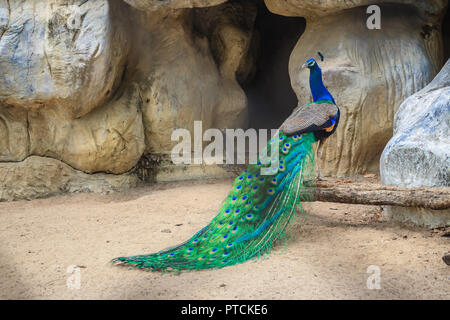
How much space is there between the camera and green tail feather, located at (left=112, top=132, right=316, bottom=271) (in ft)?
10.5

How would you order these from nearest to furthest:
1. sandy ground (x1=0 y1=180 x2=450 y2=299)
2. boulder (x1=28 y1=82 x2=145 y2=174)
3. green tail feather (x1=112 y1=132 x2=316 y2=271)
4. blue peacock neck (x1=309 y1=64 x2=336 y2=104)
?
sandy ground (x1=0 y1=180 x2=450 y2=299)
green tail feather (x1=112 y1=132 x2=316 y2=271)
blue peacock neck (x1=309 y1=64 x2=336 y2=104)
boulder (x1=28 y1=82 x2=145 y2=174)

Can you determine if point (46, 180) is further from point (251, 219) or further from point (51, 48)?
point (251, 219)

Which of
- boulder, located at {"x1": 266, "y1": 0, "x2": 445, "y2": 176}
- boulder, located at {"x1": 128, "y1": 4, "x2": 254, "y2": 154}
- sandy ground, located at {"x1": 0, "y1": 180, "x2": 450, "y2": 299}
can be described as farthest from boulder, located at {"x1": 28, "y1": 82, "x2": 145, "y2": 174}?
boulder, located at {"x1": 266, "y1": 0, "x2": 445, "y2": 176}

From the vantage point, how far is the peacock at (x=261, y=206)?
10.5 ft

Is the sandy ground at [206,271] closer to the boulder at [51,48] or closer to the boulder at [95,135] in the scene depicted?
the boulder at [95,135]

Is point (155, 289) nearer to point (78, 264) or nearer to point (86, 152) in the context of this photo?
point (78, 264)

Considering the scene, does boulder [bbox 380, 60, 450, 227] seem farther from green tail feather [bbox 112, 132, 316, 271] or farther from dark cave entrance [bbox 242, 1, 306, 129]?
dark cave entrance [bbox 242, 1, 306, 129]

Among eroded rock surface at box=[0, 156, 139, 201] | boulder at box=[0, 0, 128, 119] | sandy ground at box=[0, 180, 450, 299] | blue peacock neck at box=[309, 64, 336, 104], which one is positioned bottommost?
sandy ground at box=[0, 180, 450, 299]

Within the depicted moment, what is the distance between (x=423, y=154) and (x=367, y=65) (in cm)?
217

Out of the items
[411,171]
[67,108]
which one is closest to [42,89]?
[67,108]

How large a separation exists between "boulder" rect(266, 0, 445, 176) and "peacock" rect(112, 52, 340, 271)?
1678mm

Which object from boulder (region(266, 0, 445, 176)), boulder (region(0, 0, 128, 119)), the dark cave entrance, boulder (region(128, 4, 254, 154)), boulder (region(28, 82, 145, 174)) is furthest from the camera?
the dark cave entrance

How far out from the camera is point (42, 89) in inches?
206

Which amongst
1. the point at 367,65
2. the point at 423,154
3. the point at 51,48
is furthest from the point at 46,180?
the point at 423,154
